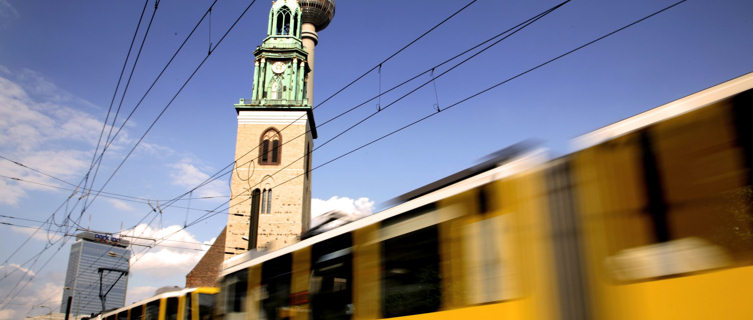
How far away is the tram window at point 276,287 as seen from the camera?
773 cm

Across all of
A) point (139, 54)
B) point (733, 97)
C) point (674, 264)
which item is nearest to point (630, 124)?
point (733, 97)

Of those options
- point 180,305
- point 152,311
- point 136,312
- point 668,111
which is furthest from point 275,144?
point 668,111

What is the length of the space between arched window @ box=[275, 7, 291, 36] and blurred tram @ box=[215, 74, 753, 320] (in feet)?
158

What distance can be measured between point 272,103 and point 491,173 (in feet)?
142

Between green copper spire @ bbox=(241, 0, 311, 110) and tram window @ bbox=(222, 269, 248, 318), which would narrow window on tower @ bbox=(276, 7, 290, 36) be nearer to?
green copper spire @ bbox=(241, 0, 311, 110)

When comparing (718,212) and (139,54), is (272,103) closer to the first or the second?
(139,54)

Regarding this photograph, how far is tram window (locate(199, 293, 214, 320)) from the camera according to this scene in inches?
455

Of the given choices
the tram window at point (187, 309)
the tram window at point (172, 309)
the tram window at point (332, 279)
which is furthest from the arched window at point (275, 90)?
the tram window at point (332, 279)

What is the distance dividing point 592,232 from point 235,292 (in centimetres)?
620

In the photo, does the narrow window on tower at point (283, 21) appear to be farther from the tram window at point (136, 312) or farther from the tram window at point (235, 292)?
the tram window at point (235, 292)

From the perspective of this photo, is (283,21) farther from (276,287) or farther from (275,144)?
(276,287)

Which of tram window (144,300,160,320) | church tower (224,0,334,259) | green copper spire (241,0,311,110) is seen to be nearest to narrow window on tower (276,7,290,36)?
church tower (224,0,334,259)

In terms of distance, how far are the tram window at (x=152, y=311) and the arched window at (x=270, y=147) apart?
100.0 feet

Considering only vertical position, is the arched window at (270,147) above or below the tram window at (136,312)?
above
